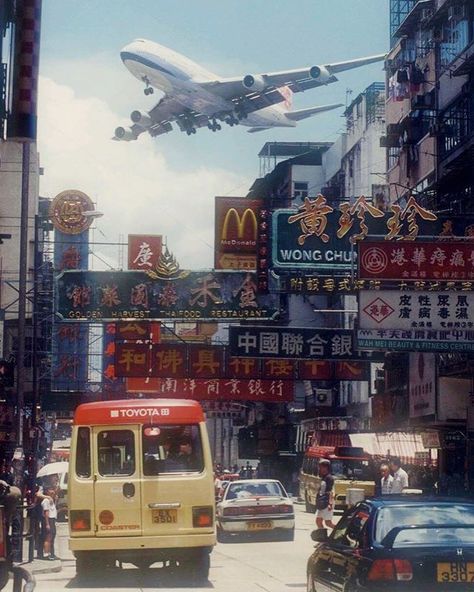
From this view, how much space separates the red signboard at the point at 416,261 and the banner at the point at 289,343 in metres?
6.61

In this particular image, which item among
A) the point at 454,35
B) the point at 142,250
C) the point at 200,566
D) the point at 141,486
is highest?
the point at 454,35

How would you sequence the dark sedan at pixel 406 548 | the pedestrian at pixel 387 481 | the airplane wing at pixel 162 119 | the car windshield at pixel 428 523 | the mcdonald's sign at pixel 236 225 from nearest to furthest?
the dark sedan at pixel 406 548 < the car windshield at pixel 428 523 < the pedestrian at pixel 387 481 < the mcdonald's sign at pixel 236 225 < the airplane wing at pixel 162 119

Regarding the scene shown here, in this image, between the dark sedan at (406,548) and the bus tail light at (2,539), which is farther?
the bus tail light at (2,539)

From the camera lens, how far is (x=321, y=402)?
90.2 metres

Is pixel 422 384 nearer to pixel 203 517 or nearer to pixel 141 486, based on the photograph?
pixel 203 517

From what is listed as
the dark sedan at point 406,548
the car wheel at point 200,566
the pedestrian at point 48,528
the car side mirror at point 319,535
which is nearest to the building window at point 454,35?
the pedestrian at point 48,528

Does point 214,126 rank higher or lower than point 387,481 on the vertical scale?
higher

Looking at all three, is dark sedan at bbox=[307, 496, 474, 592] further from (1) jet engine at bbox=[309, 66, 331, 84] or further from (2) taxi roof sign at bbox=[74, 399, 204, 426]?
(1) jet engine at bbox=[309, 66, 331, 84]

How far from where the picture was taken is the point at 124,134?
263ft

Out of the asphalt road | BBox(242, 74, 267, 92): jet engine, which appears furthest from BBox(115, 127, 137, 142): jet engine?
the asphalt road

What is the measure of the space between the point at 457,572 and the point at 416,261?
24965 mm

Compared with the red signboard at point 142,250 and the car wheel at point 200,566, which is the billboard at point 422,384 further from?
the car wheel at point 200,566

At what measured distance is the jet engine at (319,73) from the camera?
75.2 metres

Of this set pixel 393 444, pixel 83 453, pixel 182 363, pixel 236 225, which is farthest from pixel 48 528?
pixel 393 444
